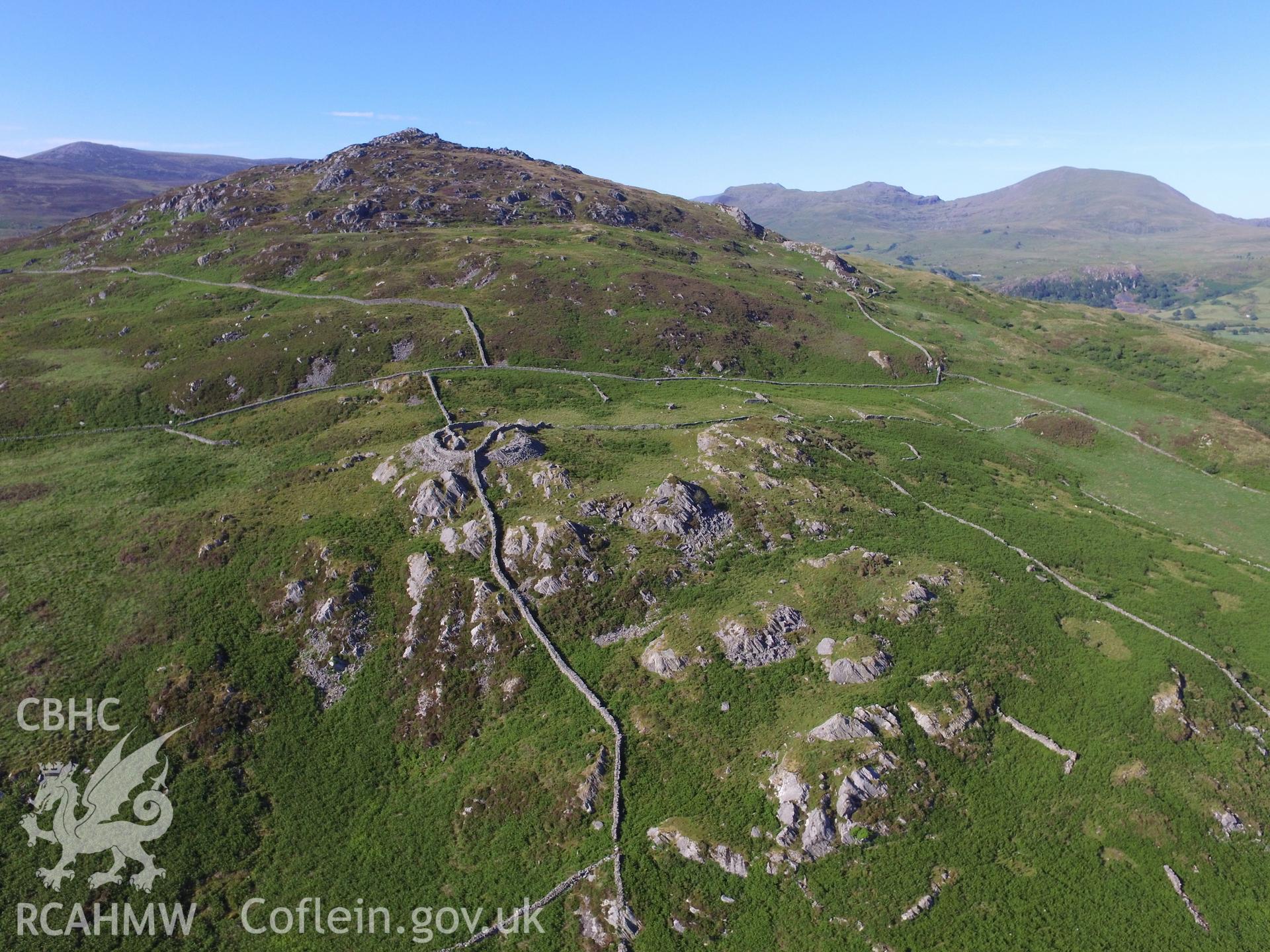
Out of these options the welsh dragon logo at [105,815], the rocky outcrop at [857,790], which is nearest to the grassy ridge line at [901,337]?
the rocky outcrop at [857,790]

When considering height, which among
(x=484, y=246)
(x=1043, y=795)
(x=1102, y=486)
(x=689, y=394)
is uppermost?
(x=484, y=246)


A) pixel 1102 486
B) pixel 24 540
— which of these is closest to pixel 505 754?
pixel 24 540

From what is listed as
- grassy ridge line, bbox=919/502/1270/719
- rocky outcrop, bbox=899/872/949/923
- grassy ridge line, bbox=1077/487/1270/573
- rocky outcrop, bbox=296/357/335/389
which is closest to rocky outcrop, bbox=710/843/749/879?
rocky outcrop, bbox=899/872/949/923

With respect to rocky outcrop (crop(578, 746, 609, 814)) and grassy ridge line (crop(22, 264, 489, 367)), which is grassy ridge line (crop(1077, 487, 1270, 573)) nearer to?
rocky outcrop (crop(578, 746, 609, 814))

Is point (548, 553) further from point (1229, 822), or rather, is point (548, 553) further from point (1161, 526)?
point (1161, 526)

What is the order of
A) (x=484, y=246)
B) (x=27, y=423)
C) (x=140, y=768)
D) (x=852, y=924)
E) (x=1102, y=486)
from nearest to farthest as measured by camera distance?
1. (x=852, y=924)
2. (x=140, y=768)
3. (x=1102, y=486)
4. (x=27, y=423)
5. (x=484, y=246)

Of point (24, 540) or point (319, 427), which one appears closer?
point (24, 540)

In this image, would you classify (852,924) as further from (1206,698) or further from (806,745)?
(1206,698)

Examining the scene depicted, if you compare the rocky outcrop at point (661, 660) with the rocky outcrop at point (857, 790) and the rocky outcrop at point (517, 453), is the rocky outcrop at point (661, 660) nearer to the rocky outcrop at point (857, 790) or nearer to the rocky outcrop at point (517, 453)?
the rocky outcrop at point (857, 790)
